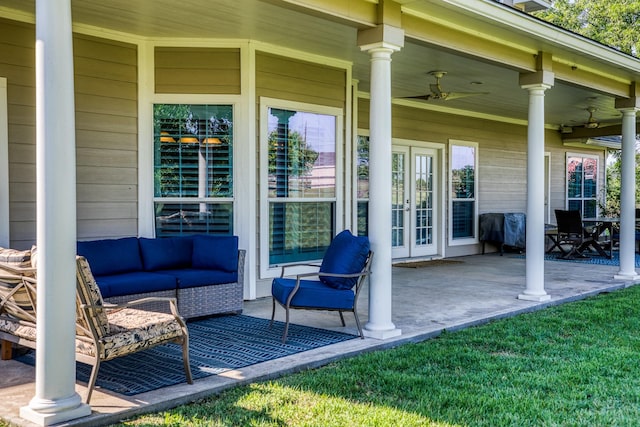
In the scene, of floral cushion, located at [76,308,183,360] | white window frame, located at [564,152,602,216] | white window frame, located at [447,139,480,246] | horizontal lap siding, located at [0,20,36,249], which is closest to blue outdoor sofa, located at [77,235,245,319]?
horizontal lap siding, located at [0,20,36,249]

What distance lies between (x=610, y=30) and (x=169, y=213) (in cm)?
2142

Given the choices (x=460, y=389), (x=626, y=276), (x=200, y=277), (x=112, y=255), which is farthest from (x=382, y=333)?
(x=626, y=276)

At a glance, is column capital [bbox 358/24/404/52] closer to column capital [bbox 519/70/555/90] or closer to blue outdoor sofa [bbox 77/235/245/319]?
blue outdoor sofa [bbox 77/235/245/319]

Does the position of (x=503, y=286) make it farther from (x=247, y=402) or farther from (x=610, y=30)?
(x=610, y=30)

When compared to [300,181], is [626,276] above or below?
below

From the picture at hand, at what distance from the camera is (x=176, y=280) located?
17.5ft

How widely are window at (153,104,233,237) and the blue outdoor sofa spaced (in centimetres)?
36

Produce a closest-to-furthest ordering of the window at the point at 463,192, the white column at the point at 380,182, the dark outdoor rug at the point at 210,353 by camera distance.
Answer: the dark outdoor rug at the point at 210,353, the white column at the point at 380,182, the window at the point at 463,192

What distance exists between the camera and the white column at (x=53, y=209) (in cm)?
298

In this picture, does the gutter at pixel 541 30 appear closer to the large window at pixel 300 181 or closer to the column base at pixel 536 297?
the large window at pixel 300 181

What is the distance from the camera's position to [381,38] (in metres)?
4.81

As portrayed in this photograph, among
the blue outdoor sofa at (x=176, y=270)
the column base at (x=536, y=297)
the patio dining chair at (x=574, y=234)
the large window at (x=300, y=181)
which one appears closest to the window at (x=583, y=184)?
the patio dining chair at (x=574, y=234)

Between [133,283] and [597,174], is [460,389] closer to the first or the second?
[133,283]

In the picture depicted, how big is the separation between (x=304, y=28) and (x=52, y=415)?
166 inches
